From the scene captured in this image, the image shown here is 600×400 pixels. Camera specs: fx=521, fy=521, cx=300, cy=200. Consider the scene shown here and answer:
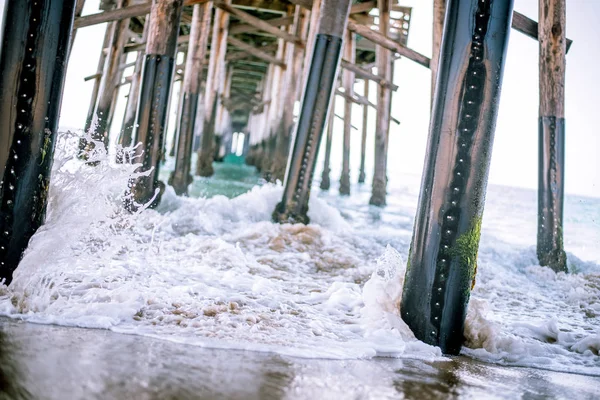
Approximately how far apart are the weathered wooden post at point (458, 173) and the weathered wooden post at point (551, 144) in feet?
10.5

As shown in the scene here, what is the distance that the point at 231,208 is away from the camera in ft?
21.4

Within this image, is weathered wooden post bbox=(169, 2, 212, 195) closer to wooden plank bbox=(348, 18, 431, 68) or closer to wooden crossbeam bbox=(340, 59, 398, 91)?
wooden crossbeam bbox=(340, 59, 398, 91)

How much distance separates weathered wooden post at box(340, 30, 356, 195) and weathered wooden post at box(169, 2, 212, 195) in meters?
2.46

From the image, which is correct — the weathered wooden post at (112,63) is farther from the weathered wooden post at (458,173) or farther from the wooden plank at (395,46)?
the weathered wooden post at (458,173)

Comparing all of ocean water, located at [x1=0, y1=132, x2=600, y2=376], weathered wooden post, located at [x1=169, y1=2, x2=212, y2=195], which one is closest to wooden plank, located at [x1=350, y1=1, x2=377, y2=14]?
weathered wooden post, located at [x1=169, y1=2, x2=212, y2=195]

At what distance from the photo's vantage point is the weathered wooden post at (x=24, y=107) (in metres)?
2.21

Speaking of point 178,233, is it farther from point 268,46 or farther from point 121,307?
point 268,46

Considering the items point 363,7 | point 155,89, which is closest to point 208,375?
point 155,89

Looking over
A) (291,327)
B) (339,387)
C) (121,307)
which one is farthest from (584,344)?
(121,307)

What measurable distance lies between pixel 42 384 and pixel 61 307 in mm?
888

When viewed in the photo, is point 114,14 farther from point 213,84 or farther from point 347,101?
point 347,101

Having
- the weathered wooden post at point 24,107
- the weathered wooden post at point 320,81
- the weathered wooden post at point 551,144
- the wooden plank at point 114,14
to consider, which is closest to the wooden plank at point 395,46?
the weathered wooden post at point 320,81

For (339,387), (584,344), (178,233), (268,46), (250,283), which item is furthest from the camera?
(268,46)

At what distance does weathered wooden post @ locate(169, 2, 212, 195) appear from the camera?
7750 millimetres
